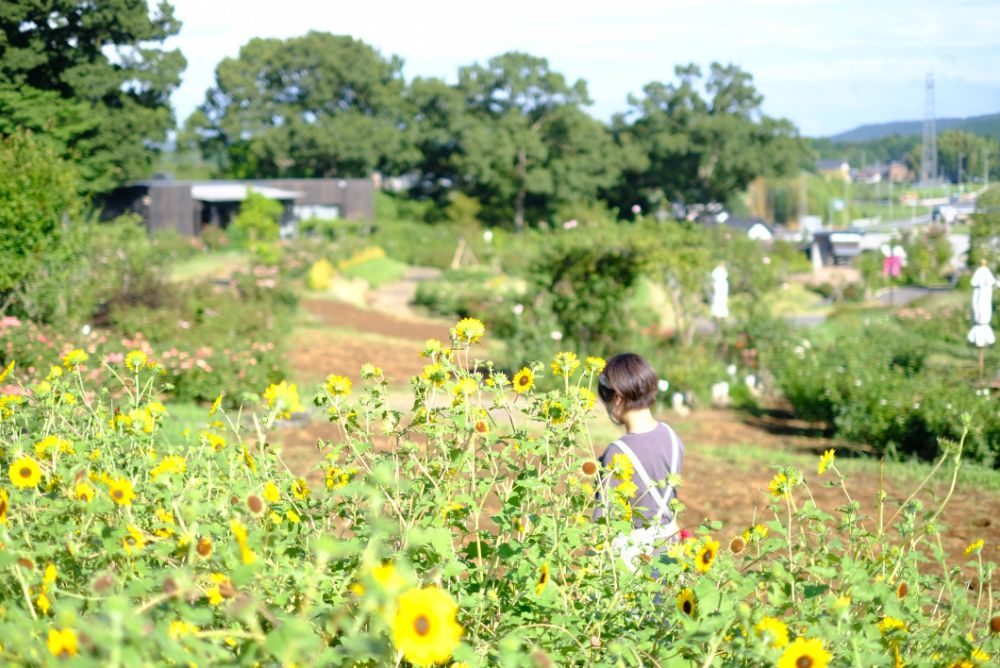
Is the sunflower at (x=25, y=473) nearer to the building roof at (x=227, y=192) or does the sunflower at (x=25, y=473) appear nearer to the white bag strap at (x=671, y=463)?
the white bag strap at (x=671, y=463)

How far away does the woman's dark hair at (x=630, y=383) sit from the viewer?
3.20 meters

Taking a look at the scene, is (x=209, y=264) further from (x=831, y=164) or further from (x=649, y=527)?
(x=831, y=164)

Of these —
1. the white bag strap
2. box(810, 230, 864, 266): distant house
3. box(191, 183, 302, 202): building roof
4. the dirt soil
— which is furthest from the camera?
box(810, 230, 864, 266): distant house

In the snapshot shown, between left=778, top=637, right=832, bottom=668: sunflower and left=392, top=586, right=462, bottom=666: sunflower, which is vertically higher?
left=392, top=586, right=462, bottom=666: sunflower

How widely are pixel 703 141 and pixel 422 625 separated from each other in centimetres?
5819

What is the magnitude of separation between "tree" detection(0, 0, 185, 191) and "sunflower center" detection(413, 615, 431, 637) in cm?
1183

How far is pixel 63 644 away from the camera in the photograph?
1.31 metres

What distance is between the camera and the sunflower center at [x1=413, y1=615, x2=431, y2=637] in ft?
4.09

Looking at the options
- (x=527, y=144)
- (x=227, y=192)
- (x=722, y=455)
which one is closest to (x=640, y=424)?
(x=722, y=455)

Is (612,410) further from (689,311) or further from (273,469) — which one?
(689,311)

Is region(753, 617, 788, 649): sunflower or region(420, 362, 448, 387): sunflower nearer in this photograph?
region(753, 617, 788, 649): sunflower

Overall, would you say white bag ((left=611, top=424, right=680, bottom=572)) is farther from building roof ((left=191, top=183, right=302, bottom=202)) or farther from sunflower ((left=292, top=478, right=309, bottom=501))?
building roof ((left=191, top=183, right=302, bottom=202))

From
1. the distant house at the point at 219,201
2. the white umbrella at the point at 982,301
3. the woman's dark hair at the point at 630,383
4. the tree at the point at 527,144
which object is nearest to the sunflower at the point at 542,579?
the woman's dark hair at the point at 630,383

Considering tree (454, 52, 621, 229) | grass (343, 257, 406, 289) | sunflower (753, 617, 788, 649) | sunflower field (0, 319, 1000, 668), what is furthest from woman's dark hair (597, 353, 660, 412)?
tree (454, 52, 621, 229)
